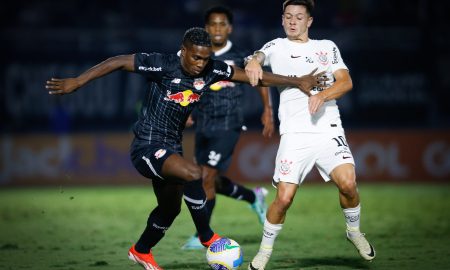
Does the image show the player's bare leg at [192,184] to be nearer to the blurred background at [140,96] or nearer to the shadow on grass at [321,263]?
the shadow on grass at [321,263]

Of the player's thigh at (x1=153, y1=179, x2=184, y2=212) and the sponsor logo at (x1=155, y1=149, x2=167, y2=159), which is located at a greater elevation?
the sponsor logo at (x1=155, y1=149, x2=167, y2=159)

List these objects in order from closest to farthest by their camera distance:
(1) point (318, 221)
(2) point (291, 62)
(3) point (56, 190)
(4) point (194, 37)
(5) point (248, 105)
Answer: (4) point (194, 37), (2) point (291, 62), (1) point (318, 221), (3) point (56, 190), (5) point (248, 105)

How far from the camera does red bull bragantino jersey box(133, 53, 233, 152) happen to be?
7812mm

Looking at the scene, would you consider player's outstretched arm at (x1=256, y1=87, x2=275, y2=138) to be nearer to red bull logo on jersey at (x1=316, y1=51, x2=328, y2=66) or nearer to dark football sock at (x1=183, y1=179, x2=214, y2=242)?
red bull logo on jersey at (x1=316, y1=51, x2=328, y2=66)

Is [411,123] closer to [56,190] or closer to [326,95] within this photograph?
[56,190]

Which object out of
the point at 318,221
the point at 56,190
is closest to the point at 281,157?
the point at 318,221

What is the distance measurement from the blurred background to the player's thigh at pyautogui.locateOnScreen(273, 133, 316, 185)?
402 inches

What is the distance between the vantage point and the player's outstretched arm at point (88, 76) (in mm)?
7355

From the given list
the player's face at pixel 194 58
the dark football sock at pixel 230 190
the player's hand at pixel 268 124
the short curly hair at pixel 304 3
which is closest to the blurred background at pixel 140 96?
the dark football sock at pixel 230 190

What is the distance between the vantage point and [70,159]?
19.0 metres

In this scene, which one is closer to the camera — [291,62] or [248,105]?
[291,62]

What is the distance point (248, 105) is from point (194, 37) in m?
11.6

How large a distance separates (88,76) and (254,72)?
5.04ft

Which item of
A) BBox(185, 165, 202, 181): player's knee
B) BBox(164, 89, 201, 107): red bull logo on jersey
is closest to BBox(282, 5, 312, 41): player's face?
BBox(164, 89, 201, 107): red bull logo on jersey
